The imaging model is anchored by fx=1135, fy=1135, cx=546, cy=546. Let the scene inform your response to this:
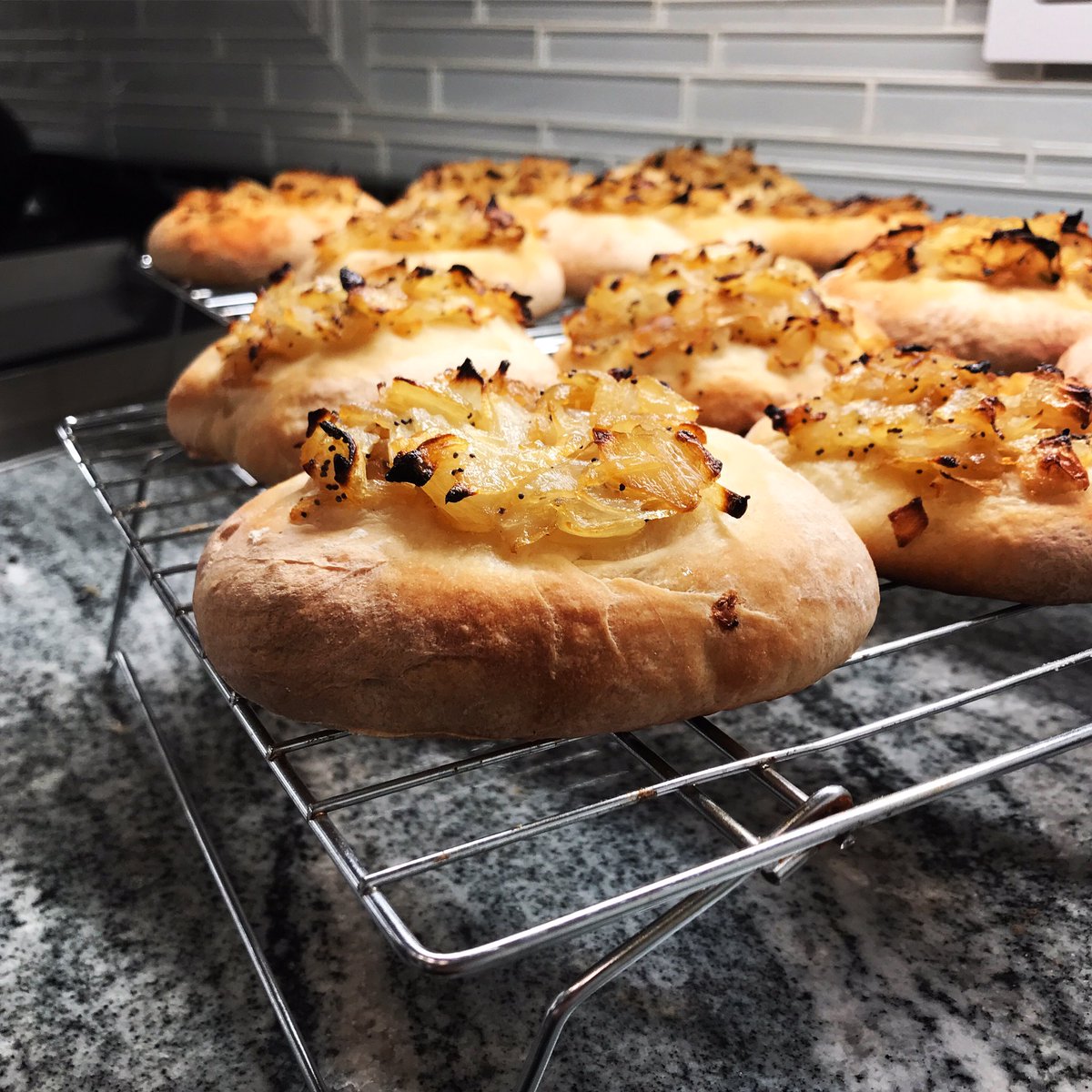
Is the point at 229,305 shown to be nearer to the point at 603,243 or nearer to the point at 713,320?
the point at 603,243

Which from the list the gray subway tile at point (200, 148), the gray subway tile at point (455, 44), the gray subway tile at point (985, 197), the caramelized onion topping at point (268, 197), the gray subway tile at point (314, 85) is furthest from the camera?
the gray subway tile at point (200, 148)

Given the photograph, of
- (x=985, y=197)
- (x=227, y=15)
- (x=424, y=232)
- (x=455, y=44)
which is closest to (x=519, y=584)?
(x=424, y=232)

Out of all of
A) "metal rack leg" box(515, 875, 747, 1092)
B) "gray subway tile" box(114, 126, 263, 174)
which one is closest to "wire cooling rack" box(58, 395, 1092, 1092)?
"metal rack leg" box(515, 875, 747, 1092)

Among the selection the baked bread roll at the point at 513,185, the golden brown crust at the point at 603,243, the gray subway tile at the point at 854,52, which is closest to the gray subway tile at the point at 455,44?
the baked bread roll at the point at 513,185

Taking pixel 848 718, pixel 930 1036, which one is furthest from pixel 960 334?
pixel 930 1036

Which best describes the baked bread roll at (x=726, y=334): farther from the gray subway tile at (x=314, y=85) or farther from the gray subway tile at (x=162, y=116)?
the gray subway tile at (x=162, y=116)

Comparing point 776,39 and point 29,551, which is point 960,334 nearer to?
point 776,39

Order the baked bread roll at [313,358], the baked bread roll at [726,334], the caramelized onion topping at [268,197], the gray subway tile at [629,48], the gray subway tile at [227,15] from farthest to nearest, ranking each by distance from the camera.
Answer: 1. the gray subway tile at [227,15]
2. the gray subway tile at [629,48]
3. the caramelized onion topping at [268,197]
4. the baked bread roll at [726,334]
5. the baked bread roll at [313,358]
